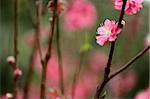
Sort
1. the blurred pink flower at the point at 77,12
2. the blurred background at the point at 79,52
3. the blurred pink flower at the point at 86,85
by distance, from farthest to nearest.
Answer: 1. the blurred pink flower at the point at 86,85
2. the blurred background at the point at 79,52
3. the blurred pink flower at the point at 77,12

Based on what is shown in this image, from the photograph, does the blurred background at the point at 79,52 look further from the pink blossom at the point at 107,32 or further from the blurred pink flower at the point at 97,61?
the pink blossom at the point at 107,32

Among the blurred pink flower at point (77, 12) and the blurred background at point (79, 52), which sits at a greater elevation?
the blurred pink flower at point (77, 12)

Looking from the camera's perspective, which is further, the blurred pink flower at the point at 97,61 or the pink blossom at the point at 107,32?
the blurred pink flower at the point at 97,61

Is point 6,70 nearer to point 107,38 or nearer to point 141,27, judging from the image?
point 141,27

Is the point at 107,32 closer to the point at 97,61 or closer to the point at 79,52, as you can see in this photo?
the point at 79,52

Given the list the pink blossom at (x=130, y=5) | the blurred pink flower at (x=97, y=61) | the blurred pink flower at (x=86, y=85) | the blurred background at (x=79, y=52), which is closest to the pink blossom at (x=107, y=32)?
the pink blossom at (x=130, y=5)

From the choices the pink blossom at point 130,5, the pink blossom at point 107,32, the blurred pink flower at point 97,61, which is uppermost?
the pink blossom at point 130,5

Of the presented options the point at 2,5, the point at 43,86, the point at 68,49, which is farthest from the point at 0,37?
the point at 43,86

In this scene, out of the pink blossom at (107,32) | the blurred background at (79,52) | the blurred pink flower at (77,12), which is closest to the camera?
the pink blossom at (107,32)
